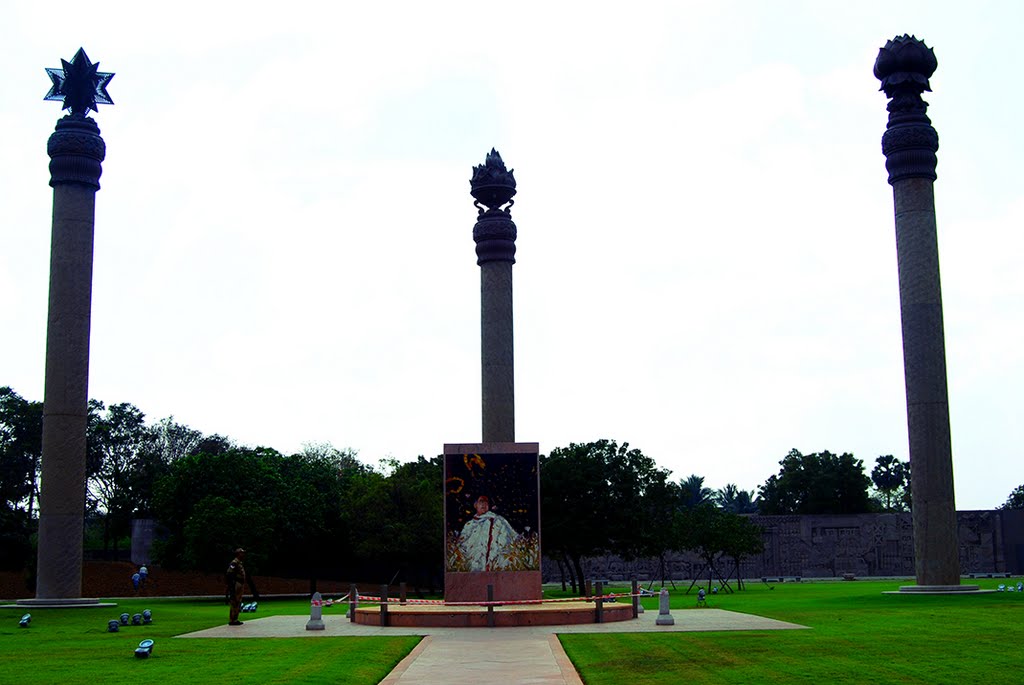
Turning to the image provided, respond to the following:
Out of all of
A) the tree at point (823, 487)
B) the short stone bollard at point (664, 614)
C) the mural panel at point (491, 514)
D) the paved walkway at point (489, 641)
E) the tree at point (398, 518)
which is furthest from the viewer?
the tree at point (823, 487)

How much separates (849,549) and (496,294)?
51.5 metres

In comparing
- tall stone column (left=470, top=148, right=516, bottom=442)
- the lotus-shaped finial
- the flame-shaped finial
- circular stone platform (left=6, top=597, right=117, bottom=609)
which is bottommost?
circular stone platform (left=6, top=597, right=117, bottom=609)

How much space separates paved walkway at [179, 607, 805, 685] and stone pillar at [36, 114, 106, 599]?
10.1m

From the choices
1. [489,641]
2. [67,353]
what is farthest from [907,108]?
[67,353]

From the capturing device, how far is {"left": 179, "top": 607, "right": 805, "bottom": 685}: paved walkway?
17688mm

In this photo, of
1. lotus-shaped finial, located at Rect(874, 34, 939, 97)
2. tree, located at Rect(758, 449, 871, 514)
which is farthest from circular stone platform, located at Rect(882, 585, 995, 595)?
tree, located at Rect(758, 449, 871, 514)

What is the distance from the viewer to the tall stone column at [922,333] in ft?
132

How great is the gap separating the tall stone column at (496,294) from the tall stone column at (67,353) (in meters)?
15.1

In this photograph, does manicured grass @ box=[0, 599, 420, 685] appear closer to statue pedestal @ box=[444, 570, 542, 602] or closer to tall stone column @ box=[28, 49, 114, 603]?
statue pedestal @ box=[444, 570, 542, 602]

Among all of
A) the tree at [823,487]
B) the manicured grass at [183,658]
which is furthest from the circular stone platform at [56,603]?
the tree at [823,487]

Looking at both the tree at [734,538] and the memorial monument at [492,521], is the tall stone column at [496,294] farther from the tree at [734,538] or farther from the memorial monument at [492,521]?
the tree at [734,538]

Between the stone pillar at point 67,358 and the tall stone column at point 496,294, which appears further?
the tall stone column at point 496,294

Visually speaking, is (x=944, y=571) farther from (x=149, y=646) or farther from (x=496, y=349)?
(x=149, y=646)

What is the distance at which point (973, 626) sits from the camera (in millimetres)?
26297
